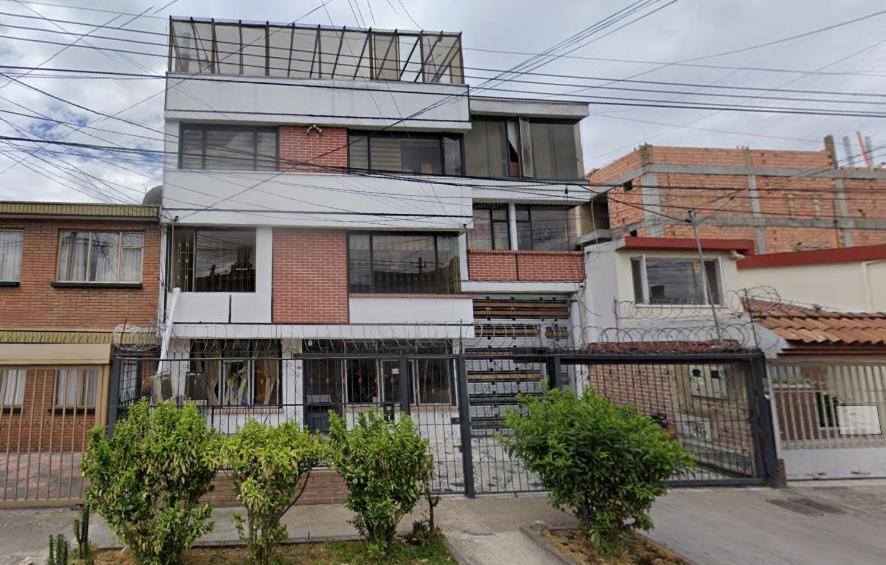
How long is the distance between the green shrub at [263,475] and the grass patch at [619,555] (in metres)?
2.92

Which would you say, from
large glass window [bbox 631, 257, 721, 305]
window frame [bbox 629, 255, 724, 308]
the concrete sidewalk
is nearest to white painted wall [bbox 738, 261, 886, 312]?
window frame [bbox 629, 255, 724, 308]

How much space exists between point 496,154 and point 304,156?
587 cm

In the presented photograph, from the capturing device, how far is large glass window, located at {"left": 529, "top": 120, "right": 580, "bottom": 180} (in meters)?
14.6

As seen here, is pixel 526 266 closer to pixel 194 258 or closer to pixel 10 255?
pixel 194 258

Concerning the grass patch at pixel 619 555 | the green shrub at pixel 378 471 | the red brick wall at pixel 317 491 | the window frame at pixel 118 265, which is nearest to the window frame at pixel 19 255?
the window frame at pixel 118 265

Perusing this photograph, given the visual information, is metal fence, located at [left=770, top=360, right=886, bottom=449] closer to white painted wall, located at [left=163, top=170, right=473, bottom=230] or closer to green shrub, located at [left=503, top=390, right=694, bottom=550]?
green shrub, located at [left=503, top=390, right=694, bottom=550]

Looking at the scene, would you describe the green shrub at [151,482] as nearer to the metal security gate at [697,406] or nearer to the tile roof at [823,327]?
the metal security gate at [697,406]

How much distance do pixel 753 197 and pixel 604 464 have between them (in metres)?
26.4

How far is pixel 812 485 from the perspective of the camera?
7.59 metres

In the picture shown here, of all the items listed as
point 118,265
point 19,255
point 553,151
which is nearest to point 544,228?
point 553,151

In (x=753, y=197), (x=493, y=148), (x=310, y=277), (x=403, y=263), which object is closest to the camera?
(x=310, y=277)

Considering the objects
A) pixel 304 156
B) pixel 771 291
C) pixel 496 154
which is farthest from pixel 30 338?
pixel 771 291

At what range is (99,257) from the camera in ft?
35.4

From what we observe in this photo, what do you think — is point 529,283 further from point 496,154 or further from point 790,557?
point 790,557
